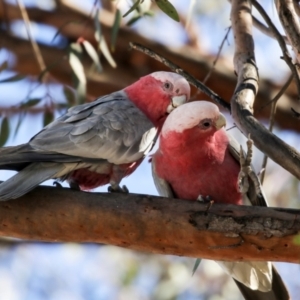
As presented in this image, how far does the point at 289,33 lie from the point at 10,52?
2.41 meters

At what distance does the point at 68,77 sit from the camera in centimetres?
389

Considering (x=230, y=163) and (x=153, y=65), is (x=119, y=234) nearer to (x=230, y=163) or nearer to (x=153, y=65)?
(x=230, y=163)

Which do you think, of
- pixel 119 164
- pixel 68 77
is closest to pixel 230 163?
pixel 119 164

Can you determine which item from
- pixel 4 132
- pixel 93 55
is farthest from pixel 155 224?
pixel 93 55

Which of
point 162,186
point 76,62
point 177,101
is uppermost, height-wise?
point 76,62

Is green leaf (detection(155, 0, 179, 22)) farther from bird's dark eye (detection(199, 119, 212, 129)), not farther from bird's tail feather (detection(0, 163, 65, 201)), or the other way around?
bird's tail feather (detection(0, 163, 65, 201))

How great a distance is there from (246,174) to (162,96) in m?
0.55

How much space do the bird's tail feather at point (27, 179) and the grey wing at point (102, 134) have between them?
0.05 m

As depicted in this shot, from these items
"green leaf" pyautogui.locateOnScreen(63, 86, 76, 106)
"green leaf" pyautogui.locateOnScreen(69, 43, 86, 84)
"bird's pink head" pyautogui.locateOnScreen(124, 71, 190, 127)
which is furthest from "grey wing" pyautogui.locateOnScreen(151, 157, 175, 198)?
"green leaf" pyautogui.locateOnScreen(63, 86, 76, 106)

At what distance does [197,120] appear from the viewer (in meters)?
2.05

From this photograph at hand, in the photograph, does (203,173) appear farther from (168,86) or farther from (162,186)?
(168,86)

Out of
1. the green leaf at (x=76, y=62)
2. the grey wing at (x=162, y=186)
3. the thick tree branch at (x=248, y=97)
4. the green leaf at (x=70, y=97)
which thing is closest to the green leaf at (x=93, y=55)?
the green leaf at (x=76, y=62)

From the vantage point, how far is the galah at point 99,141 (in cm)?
197

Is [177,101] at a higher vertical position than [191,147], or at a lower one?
higher
